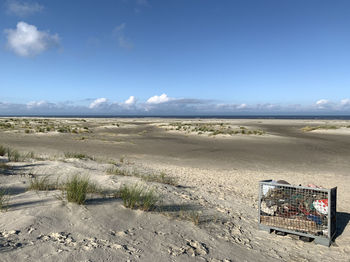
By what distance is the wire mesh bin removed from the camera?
497cm

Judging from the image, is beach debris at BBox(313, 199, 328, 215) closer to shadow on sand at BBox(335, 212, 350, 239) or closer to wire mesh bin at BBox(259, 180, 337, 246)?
wire mesh bin at BBox(259, 180, 337, 246)

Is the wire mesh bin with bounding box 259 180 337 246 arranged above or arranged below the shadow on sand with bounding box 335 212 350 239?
above

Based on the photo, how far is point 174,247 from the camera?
4.14 m

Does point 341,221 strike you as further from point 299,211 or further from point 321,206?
point 299,211

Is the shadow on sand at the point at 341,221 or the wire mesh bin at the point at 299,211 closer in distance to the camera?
the wire mesh bin at the point at 299,211

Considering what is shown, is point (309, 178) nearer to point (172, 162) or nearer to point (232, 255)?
point (172, 162)

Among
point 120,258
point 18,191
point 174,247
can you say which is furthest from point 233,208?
point 18,191

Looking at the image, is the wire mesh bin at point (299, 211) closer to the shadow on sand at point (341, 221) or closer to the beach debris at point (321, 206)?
the beach debris at point (321, 206)

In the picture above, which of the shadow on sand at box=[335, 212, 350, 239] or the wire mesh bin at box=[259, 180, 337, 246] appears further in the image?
the shadow on sand at box=[335, 212, 350, 239]

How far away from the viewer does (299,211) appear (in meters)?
5.22

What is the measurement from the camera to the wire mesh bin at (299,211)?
16.3 feet

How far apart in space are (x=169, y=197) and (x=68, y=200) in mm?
2742

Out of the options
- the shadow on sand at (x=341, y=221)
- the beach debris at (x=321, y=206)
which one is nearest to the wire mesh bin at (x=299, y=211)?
the beach debris at (x=321, y=206)

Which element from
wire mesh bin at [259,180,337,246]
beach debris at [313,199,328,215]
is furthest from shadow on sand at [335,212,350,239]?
beach debris at [313,199,328,215]
